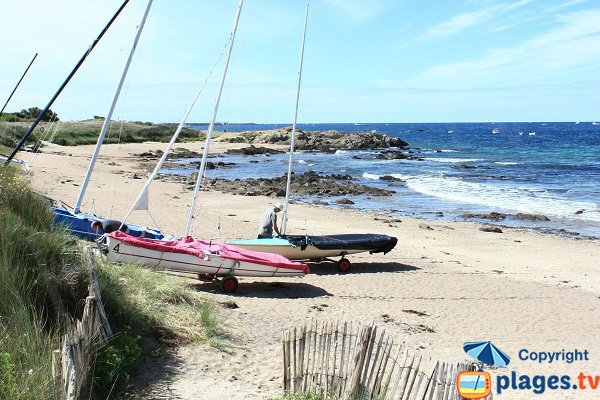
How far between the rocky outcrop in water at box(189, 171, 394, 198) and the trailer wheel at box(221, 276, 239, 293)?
71.2ft

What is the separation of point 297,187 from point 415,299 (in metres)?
25.6

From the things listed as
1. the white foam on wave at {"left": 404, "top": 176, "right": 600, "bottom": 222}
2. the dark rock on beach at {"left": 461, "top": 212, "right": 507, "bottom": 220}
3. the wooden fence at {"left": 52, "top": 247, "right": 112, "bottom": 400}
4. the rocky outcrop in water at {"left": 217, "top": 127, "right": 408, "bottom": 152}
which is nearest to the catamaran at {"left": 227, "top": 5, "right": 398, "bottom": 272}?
the wooden fence at {"left": 52, "top": 247, "right": 112, "bottom": 400}

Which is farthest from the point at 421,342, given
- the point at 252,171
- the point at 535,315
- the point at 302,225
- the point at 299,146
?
the point at 299,146

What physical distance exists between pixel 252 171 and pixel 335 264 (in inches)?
1376

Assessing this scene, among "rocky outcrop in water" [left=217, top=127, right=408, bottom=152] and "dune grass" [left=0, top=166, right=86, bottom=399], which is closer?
"dune grass" [left=0, top=166, right=86, bottom=399]

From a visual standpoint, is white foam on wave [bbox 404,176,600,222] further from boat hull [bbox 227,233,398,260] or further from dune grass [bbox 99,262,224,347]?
dune grass [bbox 99,262,224,347]

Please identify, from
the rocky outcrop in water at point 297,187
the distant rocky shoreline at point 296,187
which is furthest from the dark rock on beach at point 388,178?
the rocky outcrop in water at point 297,187

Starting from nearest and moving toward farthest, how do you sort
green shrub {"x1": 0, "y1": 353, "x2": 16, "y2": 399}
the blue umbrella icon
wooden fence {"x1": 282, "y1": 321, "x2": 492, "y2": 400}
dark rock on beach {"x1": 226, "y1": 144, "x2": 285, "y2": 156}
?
green shrub {"x1": 0, "y1": 353, "x2": 16, "y2": 399}, wooden fence {"x1": 282, "y1": 321, "x2": 492, "y2": 400}, the blue umbrella icon, dark rock on beach {"x1": 226, "y1": 144, "x2": 285, "y2": 156}

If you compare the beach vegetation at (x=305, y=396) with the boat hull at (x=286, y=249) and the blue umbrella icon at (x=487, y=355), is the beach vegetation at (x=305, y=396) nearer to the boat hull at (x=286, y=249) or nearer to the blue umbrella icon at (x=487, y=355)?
the blue umbrella icon at (x=487, y=355)

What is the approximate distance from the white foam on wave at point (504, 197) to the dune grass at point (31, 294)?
87.0 ft

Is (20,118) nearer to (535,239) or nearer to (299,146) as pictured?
(299,146)

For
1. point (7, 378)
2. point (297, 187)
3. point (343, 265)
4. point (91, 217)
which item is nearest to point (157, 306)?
point (7, 378)

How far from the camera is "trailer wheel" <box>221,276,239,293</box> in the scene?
→ 41.7 feet

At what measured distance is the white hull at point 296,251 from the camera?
15.0 metres
